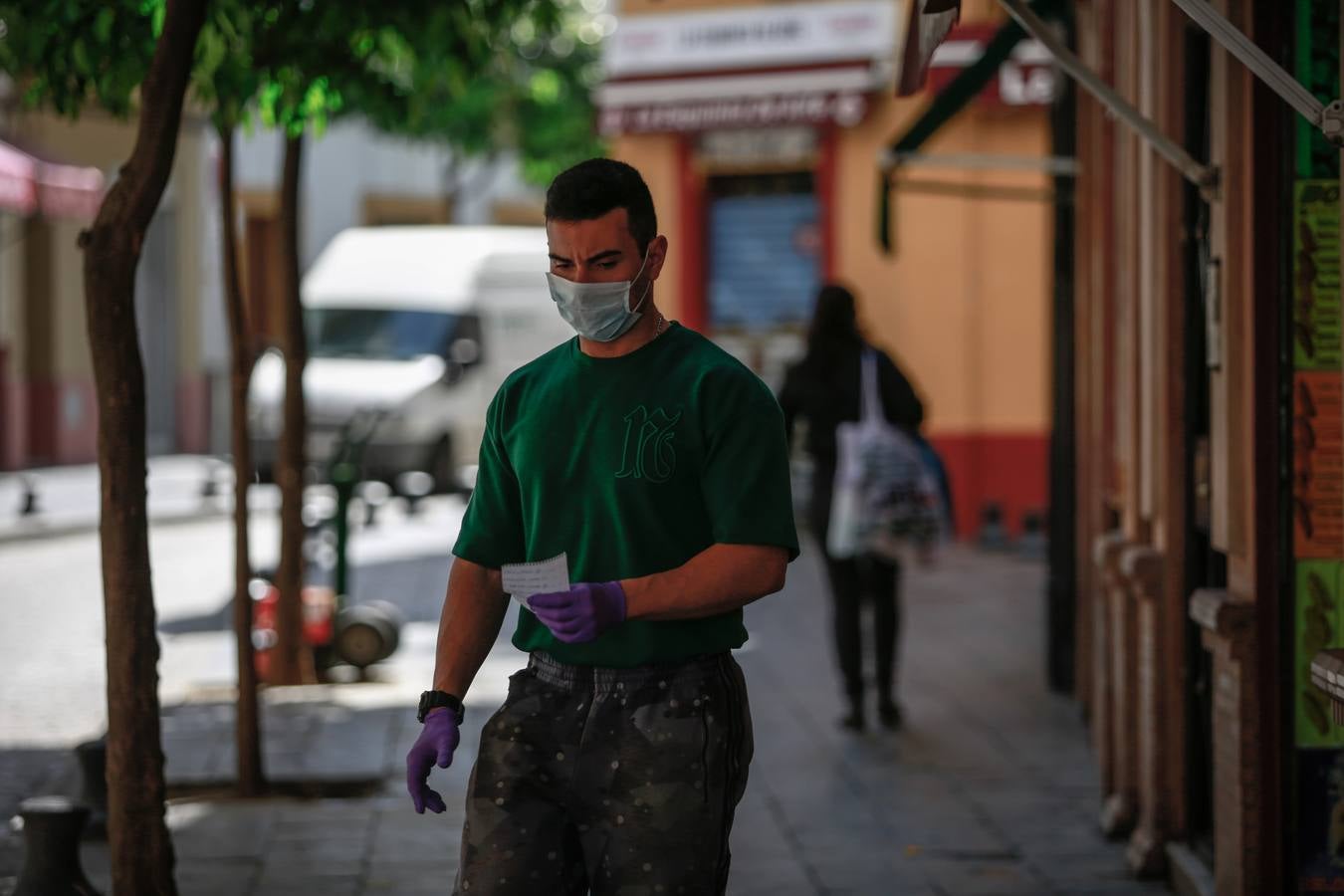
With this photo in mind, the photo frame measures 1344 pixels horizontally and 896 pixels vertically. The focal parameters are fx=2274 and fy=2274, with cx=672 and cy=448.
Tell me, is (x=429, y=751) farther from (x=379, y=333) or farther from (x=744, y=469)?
(x=379, y=333)

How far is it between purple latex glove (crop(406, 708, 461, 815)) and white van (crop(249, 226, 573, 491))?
17892mm

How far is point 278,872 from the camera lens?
6.89 metres

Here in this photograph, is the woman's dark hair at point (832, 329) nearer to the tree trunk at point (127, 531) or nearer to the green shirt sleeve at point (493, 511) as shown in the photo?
the tree trunk at point (127, 531)

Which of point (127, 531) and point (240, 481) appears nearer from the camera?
point (127, 531)

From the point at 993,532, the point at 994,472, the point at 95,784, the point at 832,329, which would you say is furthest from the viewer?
the point at 994,472

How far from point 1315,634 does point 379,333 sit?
61.3 feet

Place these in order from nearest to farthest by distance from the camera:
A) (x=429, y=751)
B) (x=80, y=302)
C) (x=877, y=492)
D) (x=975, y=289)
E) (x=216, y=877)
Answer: (x=429, y=751)
(x=216, y=877)
(x=877, y=492)
(x=975, y=289)
(x=80, y=302)

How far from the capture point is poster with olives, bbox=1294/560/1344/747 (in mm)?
5285

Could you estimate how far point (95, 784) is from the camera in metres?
7.30

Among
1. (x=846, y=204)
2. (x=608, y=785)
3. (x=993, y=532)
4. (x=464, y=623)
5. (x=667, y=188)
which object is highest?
(x=667, y=188)

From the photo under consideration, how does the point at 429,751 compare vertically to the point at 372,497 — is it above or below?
above

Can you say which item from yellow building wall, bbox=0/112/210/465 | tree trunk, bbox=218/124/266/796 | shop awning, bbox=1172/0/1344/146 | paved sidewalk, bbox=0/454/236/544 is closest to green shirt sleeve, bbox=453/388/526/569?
shop awning, bbox=1172/0/1344/146

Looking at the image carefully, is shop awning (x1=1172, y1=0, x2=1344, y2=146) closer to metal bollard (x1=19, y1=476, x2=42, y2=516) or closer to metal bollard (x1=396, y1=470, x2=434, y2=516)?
metal bollard (x1=19, y1=476, x2=42, y2=516)

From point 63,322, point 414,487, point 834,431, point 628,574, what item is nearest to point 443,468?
point 414,487
